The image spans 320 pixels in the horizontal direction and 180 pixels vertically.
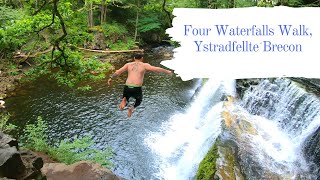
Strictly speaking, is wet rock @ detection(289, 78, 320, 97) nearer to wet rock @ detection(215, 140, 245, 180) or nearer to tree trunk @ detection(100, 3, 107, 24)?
wet rock @ detection(215, 140, 245, 180)

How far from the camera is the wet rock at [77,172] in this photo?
Answer: 30.1 ft

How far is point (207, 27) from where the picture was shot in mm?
5336

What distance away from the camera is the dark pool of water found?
40.6 feet

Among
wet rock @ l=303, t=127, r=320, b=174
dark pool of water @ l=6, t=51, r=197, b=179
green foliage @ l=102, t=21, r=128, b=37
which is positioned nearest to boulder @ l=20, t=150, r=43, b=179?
dark pool of water @ l=6, t=51, r=197, b=179

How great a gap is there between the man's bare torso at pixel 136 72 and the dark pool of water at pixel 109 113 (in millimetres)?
5546

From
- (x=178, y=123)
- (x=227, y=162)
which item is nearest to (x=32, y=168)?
(x=227, y=162)

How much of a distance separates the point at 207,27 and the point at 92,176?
5.71 m

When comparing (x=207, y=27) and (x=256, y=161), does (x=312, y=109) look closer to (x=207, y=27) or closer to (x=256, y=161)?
(x=256, y=161)

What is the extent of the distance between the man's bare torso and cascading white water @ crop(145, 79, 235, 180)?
17.2ft

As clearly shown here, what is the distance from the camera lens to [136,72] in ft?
20.4

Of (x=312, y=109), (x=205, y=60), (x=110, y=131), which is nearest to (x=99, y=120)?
(x=110, y=131)

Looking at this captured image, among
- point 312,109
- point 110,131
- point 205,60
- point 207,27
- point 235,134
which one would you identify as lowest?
point 110,131

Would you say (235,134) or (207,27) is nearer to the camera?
(207,27)

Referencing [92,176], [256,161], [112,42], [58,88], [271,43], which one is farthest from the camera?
[112,42]
